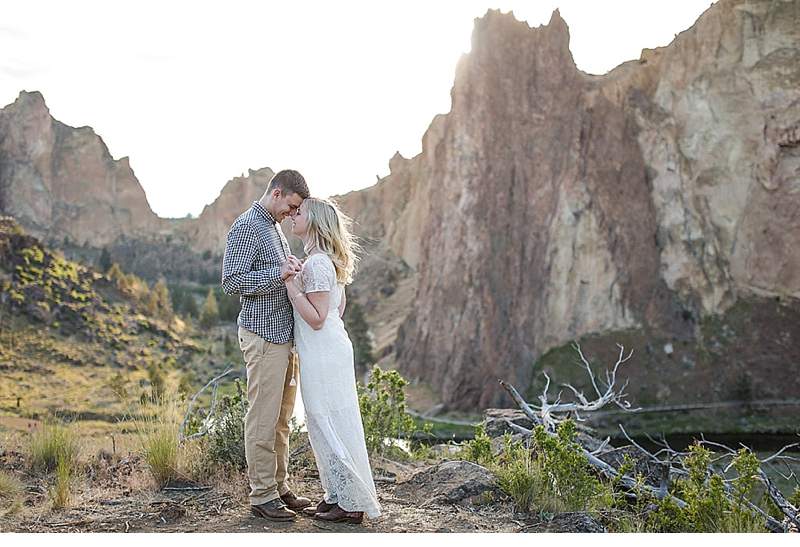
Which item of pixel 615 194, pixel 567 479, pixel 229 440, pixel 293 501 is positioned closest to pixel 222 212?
pixel 615 194

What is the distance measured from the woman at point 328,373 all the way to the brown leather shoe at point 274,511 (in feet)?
0.52

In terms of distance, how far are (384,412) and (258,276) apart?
11.1ft

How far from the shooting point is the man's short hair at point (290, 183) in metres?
4.41

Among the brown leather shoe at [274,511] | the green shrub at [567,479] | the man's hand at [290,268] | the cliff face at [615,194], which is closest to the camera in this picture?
the man's hand at [290,268]

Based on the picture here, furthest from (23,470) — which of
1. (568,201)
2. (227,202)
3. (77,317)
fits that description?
(227,202)

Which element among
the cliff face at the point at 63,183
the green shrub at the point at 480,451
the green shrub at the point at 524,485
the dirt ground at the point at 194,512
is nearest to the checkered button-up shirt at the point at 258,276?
the dirt ground at the point at 194,512

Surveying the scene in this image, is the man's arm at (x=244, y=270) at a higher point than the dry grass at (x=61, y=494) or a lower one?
higher

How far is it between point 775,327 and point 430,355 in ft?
56.9

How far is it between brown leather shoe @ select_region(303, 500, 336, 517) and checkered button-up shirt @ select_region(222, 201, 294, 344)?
992 millimetres

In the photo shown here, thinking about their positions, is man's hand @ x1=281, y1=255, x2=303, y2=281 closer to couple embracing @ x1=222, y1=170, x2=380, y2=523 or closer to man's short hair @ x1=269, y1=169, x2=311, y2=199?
couple embracing @ x1=222, y1=170, x2=380, y2=523

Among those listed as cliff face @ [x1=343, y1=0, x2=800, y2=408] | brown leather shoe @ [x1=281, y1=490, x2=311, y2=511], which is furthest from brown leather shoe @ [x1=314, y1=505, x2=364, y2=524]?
cliff face @ [x1=343, y1=0, x2=800, y2=408]

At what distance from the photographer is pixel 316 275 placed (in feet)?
13.6

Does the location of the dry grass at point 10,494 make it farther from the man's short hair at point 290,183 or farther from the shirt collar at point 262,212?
the man's short hair at point 290,183

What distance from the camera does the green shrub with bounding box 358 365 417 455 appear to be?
22.7 feet
